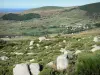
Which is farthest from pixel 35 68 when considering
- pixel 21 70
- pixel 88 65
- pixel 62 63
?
pixel 88 65

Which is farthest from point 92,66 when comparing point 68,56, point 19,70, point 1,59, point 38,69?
point 1,59

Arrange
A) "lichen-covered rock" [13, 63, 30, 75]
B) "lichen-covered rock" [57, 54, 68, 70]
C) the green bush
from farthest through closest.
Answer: "lichen-covered rock" [57, 54, 68, 70] < "lichen-covered rock" [13, 63, 30, 75] < the green bush

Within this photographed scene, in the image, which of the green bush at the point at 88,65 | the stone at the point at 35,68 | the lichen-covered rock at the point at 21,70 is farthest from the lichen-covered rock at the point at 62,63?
the lichen-covered rock at the point at 21,70

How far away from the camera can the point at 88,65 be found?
26203 mm

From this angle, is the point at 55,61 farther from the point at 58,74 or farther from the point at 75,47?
the point at 75,47

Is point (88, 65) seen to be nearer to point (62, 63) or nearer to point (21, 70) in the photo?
point (62, 63)

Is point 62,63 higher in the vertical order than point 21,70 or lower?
higher

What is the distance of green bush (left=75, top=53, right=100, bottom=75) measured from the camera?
2578 cm

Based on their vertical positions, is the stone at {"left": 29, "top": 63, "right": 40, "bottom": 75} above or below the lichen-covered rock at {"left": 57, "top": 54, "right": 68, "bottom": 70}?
below

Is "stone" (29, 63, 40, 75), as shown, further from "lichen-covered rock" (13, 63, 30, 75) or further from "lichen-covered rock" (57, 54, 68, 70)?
"lichen-covered rock" (57, 54, 68, 70)

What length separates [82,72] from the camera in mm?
25734

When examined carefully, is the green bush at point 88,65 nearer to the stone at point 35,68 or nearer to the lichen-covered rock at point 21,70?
the stone at point 35,68

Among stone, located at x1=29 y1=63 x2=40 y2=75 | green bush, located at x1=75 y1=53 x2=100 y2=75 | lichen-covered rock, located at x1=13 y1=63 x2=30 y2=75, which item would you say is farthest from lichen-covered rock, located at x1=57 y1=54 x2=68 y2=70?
lichen-covered rock, located at x1=13 y1=63 x2=30 y2=75

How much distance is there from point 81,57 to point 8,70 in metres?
8.74
